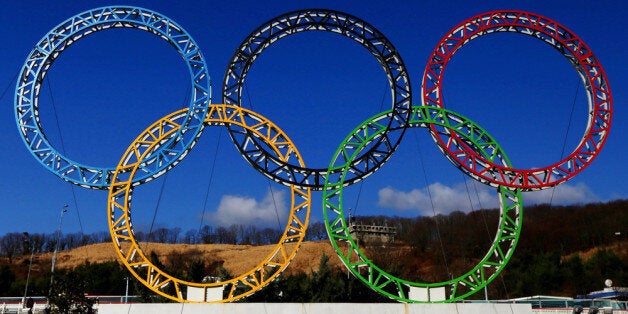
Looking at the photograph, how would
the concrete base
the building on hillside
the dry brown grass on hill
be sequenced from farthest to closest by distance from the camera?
1. the building on hillside
2. the dry brown grass on hill
3. the concrete base

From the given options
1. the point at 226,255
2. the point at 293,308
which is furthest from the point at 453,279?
the point at 226,255

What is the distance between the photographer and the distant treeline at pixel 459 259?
40.5m

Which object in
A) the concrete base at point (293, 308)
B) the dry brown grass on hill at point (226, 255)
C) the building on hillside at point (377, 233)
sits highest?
the building on hillside at point (377, 233)

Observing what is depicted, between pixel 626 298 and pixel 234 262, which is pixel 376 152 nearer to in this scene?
pixel 626 298

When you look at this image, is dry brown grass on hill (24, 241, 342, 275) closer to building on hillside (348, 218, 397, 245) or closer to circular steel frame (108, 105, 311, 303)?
building on hillside (348, 218, 397, 245)

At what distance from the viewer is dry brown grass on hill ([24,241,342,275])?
104 m

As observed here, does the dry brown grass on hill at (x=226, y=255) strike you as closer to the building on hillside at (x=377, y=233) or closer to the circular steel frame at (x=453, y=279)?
the building on hillside at (x=377, y=233)

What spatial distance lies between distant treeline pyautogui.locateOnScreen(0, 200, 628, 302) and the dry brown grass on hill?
225 inches

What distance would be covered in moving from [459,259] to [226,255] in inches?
1803

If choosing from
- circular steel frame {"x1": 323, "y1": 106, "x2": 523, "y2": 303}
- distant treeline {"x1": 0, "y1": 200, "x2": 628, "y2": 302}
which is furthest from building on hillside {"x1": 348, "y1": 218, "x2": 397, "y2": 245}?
circular steel frame {"x1": 323, "y1": 106, "x2": 523, "y2": 303}

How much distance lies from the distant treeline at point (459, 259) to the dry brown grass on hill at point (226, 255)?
5.71 m

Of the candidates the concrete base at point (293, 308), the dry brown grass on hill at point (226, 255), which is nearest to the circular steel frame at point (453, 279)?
the concrete base at point (293, 308)

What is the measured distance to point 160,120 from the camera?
3092 cm

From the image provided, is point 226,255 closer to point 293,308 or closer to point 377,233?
point 377,233
